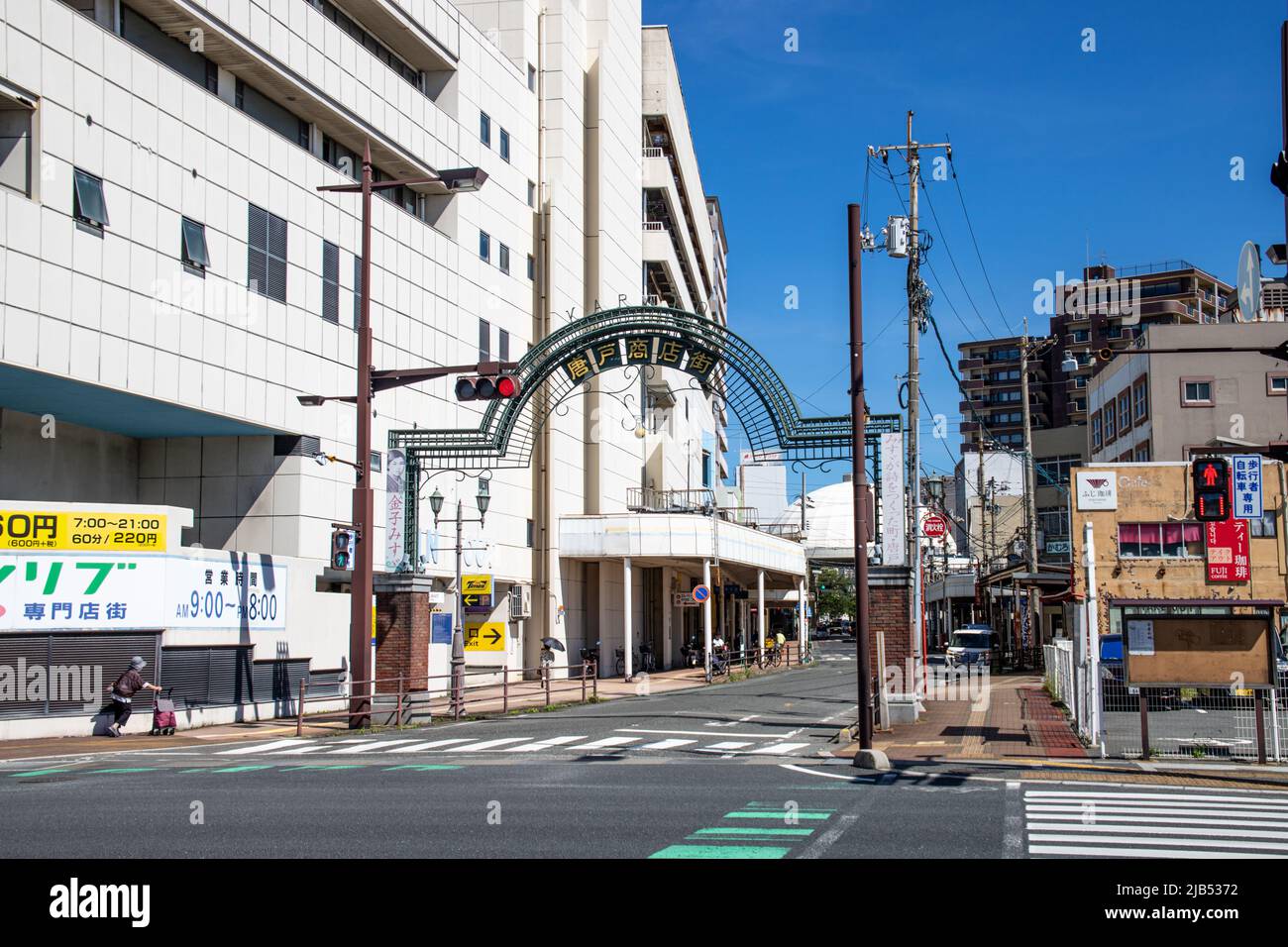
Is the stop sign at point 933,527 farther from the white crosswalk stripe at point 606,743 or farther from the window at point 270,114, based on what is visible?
the window at point 270,114

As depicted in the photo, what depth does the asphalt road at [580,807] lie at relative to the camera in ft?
36.1

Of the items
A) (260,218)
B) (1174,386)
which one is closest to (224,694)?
(260,218)

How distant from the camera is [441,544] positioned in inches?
1544

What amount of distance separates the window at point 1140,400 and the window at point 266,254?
44.2 metres

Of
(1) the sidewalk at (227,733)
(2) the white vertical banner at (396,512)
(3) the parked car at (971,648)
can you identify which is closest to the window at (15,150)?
(2) the white vertical banner at (396,512)

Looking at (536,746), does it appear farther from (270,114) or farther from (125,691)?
(270,114)

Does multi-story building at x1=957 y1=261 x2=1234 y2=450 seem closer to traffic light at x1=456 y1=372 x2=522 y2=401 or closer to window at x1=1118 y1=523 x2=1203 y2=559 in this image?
window at x1=1118 y1=523 x2=1203 y2=559

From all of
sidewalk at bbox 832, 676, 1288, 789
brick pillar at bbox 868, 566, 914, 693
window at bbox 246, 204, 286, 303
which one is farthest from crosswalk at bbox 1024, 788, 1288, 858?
window at bbox 246, 204, 286, 303

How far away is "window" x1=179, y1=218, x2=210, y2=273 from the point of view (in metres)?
28.3

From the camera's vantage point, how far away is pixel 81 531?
79.2 feet

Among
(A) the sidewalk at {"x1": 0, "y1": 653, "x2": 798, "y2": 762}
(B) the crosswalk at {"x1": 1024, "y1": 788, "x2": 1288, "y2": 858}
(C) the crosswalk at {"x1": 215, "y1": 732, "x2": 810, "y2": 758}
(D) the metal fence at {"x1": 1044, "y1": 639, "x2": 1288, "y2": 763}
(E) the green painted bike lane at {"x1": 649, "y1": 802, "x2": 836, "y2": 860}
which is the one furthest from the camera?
(A) the sidewalk at {"x1": 0, "y1": 653, "x2": 798, "y2": 762}

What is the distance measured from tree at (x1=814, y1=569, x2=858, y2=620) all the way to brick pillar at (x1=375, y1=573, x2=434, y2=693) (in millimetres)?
106720

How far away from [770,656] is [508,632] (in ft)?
53.2
